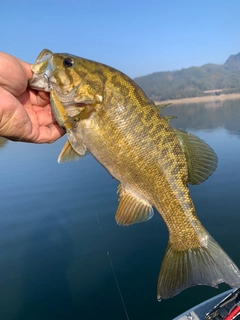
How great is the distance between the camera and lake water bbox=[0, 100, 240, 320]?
9.28 metres

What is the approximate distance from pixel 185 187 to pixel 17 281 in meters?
9.89

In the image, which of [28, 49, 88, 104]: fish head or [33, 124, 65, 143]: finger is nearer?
[28, 49, 88, 104]: fish head

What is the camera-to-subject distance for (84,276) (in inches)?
417

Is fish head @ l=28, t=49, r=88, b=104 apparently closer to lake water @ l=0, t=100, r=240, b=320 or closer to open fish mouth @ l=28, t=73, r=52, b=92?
open fish mouth @ l=28, t=73, r=52, b=92

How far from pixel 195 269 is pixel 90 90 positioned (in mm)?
1879

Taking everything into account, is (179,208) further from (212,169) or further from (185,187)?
(212,169)

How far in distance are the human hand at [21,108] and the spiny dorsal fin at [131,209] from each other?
126cm

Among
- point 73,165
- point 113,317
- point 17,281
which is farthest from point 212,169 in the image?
point 73,165

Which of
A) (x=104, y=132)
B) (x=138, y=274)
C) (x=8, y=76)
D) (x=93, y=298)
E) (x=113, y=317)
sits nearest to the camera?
(x=104, y=132)

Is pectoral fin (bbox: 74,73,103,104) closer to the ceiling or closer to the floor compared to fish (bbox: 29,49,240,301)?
closer to the ceiling

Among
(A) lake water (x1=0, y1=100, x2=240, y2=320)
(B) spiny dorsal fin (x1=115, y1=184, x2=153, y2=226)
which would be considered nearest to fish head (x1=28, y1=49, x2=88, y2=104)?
(B) spiny dorsal fin (x1=115, y1=184, x2=153, y2=226)

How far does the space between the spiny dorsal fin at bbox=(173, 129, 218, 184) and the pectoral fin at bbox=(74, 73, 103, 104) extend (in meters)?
0.82

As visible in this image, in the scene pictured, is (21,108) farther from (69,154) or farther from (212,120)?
(212,120)

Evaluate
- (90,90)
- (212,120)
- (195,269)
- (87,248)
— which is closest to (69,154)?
(90,90)
